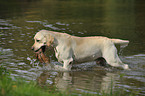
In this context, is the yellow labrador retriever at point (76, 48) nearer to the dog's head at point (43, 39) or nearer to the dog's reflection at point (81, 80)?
the dog's head at point (43, 39)

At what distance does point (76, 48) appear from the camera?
818 cm

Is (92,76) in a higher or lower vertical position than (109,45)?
lower

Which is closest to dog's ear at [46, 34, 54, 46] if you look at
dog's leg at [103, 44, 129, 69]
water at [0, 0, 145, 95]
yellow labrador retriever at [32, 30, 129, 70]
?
yellow labrador retriever at [32, 30, 129, 70]

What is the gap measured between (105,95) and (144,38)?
23.9ft

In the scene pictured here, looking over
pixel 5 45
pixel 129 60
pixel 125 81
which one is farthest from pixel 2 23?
pixel 125 81

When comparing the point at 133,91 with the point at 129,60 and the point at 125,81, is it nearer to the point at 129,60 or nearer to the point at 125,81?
the point at 125,81

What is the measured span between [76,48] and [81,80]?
103cm

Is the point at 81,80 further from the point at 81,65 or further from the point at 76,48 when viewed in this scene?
the point at 81,65

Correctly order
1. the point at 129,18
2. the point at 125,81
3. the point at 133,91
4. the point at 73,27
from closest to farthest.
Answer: the point at 133,91
the point at 125,81
the point at 73,27
the point at 129,18

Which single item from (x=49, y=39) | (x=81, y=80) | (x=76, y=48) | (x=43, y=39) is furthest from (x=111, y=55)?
(x=43, y=39)

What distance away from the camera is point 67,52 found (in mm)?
8016

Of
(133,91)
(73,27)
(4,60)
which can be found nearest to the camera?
(133,91)

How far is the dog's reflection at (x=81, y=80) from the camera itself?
274 inches

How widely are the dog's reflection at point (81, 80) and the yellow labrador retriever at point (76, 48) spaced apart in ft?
1.12
